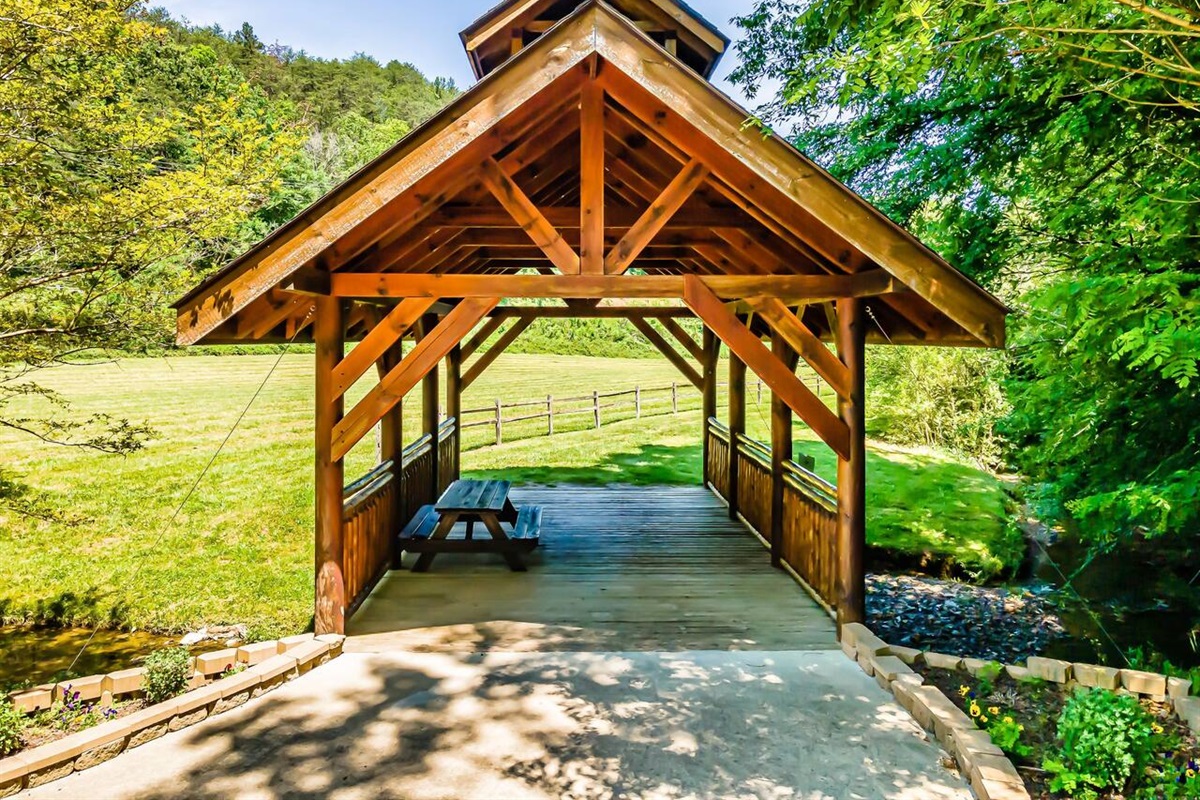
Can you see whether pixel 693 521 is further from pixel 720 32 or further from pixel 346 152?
pixel 346 152

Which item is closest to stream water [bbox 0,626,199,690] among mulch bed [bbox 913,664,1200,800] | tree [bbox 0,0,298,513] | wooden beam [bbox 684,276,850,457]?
tree [bbox 0,0,298,513]

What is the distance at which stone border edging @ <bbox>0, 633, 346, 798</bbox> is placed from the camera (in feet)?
11.2

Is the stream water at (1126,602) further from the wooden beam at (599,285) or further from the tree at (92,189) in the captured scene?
the tree at (92,189)

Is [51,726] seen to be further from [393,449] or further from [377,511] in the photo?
[393,449]

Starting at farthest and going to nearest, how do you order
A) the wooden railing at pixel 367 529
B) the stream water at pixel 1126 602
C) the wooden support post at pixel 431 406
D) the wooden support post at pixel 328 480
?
the wooden support post at pixel 431 406, the stream water at pixel 1126 602, the wooden railing at pixel 367 529, the wooden support post at pixel 328 480

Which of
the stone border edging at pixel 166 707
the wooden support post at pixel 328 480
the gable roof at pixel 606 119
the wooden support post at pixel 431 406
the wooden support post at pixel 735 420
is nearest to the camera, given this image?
the stone border edging at pixel 166 707

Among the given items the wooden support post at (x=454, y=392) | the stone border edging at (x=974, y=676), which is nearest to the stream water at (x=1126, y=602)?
the stone border edging at (x=974, y=676)

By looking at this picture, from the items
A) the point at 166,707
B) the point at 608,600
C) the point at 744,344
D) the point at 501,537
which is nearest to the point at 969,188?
the point at 744,344

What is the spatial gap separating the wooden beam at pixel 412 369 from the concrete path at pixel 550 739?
64.3 inches

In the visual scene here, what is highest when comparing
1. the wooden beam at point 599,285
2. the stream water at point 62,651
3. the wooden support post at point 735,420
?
the wooden beam at point 599,285

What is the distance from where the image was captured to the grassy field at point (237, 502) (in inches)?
367

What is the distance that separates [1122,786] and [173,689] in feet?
17.8

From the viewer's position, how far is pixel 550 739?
3.88 metres

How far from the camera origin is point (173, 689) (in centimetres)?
446
